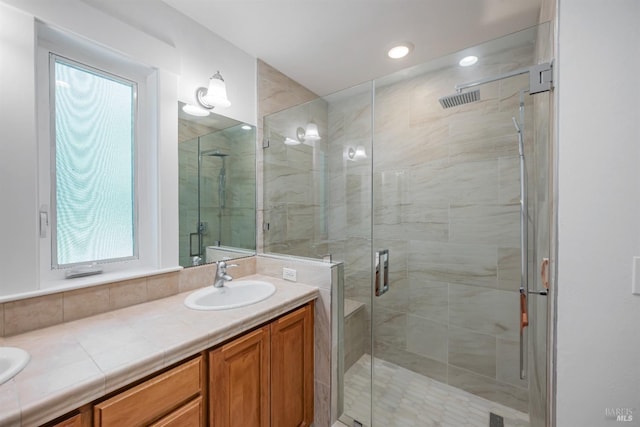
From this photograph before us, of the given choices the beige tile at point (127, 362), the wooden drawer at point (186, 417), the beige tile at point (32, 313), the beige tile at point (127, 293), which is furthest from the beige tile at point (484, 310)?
the beige tile at point (32, 313)

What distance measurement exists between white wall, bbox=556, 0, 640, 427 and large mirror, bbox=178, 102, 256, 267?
72.3 inches

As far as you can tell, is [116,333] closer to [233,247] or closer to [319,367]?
[233,247]

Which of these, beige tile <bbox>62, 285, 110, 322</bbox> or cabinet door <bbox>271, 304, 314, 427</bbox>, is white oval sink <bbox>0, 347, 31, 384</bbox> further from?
cabinet door <bbox>271, 304, 314, 427</bbox>

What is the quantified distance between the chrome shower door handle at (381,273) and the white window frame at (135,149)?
1.44 metres

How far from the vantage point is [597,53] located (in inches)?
34.8

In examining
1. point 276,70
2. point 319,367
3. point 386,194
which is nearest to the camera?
point 319,367

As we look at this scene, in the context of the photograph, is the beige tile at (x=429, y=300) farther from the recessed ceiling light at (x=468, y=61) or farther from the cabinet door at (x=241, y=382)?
the recessed ceiling light at (x=468, y=61)


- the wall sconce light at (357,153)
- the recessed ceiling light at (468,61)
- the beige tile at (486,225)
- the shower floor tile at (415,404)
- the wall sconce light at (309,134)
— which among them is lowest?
the shower floor tile at (415,404)

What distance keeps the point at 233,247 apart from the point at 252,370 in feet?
3.05

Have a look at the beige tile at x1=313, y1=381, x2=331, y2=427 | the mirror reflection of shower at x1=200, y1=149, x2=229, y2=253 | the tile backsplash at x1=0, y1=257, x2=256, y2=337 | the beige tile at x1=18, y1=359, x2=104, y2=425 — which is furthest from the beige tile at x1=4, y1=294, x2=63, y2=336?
the beige tile at x1=313, y1=381, x2=331, y2=427

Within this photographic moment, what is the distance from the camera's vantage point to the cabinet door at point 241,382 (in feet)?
3.57

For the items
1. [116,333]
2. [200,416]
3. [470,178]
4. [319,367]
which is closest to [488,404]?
[319,367]

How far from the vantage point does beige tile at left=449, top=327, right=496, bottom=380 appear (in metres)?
1.85

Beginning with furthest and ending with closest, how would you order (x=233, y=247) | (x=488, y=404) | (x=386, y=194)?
(x=386, y=194)
(x=233, y=247)
(x=488, y=404)
